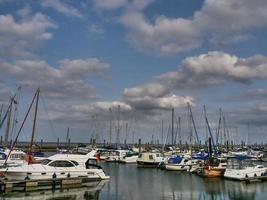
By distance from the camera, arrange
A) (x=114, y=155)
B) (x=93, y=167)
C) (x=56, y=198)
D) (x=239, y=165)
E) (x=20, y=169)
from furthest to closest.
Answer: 1. (x=114, y=155)
2. (x=239, y=165)
3. (x=93, y=167)
4. (x=20, y=169)
5. (x=56, y=198)

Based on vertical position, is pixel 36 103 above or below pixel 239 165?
above

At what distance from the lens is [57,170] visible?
3750 centimetres

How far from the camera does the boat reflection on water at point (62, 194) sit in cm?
3055

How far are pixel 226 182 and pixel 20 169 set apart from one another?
2438 centimetres

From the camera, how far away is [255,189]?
38.7m

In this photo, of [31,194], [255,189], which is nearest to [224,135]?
[255,189]

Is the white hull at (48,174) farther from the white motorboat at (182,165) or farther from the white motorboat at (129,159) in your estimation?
the white motorboat at (129,159)

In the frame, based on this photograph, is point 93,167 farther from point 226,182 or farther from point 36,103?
point 226,182

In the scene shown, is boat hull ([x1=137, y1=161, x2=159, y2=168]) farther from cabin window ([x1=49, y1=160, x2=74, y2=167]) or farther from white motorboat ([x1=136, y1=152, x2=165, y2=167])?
cabin window ([x1=49, y1=160, x2=74, y2=167])

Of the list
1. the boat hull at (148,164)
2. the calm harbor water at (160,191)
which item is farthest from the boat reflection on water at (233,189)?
the boat hull at (148,164)

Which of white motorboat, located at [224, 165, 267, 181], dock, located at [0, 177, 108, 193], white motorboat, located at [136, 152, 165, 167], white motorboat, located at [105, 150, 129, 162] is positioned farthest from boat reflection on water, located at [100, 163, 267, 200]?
white motorboat, located at [105, 150, 129, 162]

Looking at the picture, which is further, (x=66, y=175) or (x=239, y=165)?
(x=239, y=165)

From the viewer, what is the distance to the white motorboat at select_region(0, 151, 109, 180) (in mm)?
35250

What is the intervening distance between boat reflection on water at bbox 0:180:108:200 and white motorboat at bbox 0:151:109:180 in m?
2.36
